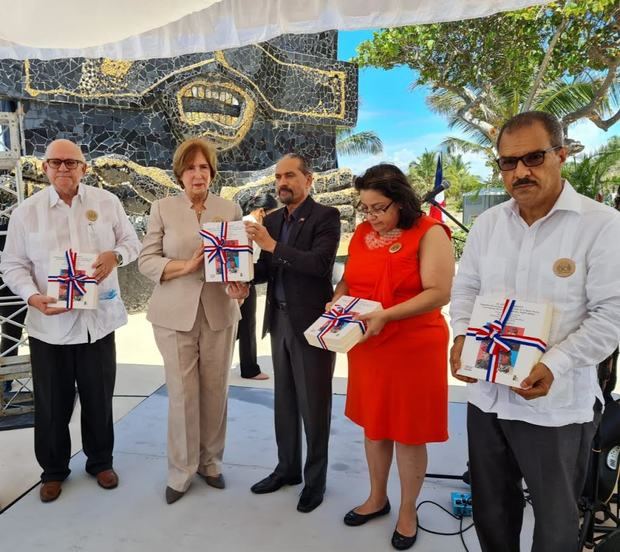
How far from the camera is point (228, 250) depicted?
2.29 meters

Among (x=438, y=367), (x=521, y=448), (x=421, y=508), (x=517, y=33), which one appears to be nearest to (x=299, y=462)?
(x=421, y=508)

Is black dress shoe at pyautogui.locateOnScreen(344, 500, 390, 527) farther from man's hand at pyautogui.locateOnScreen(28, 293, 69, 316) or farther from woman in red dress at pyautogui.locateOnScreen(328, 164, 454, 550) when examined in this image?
man's hand at pyautogui.locateOnScreen(28, 293, 69, 316)

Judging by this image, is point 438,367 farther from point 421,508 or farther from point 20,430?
point 20,430

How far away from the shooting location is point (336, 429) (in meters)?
3.48

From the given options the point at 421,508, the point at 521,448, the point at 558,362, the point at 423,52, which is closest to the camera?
the point at 558,362

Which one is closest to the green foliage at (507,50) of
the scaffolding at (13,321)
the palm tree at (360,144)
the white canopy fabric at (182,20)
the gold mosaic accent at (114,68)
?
the gold mosaic accent at (114,68)

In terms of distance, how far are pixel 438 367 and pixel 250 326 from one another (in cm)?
281

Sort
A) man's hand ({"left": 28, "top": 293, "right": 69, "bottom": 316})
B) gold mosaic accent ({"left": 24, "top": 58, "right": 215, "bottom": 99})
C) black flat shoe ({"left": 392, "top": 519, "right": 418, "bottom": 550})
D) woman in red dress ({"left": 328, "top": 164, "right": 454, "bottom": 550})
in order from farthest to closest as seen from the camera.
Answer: gold mosaic accent ({"left": 24, "top": 58, "right": 215, "bottom": 99}) < man's hand ({"left": 28, "top": 293, "right": 69, "bottom": 316}) < black flat shoe ({"left": 392, "top": 519, "right": 418, "bottom": 550}) < woman in red dress ({"left": 328, "top": 164, "right": 454, "bottom": 550})

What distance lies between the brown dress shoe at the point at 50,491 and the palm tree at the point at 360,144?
99.5 ft

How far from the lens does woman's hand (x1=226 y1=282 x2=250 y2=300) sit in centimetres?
243

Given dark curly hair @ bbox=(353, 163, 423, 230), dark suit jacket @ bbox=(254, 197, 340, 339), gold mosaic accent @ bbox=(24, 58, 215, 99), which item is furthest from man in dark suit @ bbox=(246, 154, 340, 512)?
gold mosaic accent @ bbox=(24, 58, 215, 99)

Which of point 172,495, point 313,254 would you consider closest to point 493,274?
point 313,254

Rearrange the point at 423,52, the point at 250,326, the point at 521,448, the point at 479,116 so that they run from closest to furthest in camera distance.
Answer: the point at 521,448
the point at 250,326
the point at 423,52
the point at 479,116

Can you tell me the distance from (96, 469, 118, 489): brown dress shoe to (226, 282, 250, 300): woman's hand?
1219 mm
